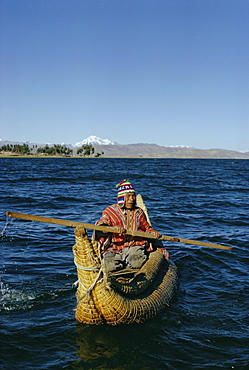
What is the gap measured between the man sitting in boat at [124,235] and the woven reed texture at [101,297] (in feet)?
2.10

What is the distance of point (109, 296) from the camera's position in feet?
17.5

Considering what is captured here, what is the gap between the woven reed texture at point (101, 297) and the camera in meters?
5.20

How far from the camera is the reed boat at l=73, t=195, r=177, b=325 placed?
5.21m

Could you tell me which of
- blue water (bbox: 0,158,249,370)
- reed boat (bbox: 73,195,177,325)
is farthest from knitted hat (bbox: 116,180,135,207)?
blue water (bbox: 0,158,249,370)

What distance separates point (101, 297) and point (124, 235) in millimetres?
1928

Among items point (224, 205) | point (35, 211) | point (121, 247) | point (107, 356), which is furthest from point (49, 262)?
point (224, 205)

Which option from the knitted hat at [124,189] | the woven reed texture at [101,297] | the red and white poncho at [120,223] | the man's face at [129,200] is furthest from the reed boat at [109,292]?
the knitted hat at [124,189]

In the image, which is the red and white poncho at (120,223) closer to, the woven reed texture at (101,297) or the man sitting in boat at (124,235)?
the man sitting in boat at (124,235)

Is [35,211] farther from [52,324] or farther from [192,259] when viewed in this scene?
[52,324]

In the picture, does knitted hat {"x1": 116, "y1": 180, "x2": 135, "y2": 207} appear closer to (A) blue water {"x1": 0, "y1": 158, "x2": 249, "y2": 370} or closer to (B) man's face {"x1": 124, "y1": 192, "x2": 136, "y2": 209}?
(B) man's face {"x1": 124, "y1": 192, "x2": 136, "y2": 209}

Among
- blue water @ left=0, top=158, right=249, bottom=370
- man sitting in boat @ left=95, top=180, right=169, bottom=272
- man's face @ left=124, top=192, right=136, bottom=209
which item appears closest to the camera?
blue water @ left=0, top=158, right=249, bottom=370

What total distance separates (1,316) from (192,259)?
18.0 ft

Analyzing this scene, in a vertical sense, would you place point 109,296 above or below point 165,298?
above

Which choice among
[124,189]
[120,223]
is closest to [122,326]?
[120,223]
